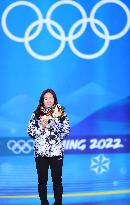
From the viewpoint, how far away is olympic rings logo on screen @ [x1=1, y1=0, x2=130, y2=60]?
16.6 ft

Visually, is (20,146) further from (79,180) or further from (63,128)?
(63,128)

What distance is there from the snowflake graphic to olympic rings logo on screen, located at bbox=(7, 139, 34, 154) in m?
0.76

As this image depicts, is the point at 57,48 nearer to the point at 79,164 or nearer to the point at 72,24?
the point at 72,24

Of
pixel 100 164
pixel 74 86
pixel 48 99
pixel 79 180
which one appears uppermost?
pixel 74 86

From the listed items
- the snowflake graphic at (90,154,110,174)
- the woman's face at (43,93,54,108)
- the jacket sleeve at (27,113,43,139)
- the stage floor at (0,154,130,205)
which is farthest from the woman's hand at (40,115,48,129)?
the snowflake graphic at (90,154,110,174)

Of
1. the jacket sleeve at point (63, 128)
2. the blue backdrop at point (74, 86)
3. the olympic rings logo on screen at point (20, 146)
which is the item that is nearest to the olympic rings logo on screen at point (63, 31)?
the blue backdrop at point (74, 86)

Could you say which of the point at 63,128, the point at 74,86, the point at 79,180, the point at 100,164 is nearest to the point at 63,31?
the point at 74,86

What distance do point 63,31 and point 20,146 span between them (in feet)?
4.66

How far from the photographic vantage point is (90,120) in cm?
519

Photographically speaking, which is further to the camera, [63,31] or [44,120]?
[63,31]

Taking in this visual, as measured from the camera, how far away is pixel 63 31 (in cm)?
512

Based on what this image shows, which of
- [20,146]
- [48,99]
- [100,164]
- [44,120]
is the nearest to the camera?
[44,120]

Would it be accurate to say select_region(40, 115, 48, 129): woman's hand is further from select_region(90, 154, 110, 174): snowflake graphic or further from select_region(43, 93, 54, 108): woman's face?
select_region(90, 154, 110, 174): snowflake graphic

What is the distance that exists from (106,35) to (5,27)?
1.18 m
